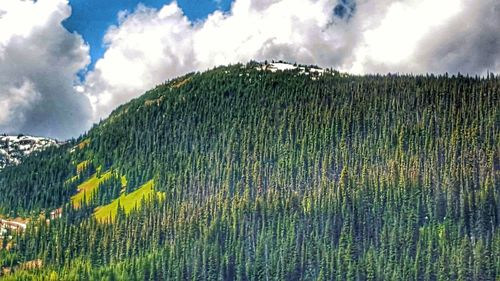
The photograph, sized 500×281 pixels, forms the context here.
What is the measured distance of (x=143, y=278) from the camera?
19450 centimetres

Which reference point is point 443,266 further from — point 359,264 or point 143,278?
point 143,278

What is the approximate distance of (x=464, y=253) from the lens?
166375mm

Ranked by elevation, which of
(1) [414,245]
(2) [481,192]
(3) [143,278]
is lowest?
(3) [143,278]

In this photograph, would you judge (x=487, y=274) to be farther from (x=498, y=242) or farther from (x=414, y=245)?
(x=414, y=245)

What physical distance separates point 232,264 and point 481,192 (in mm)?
83337

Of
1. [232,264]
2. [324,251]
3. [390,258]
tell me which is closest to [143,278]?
[232,264]

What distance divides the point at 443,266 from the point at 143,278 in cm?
9057

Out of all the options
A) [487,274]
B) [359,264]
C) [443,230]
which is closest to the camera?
[487,274]

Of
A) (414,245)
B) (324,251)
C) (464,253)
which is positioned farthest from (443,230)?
(324,251)

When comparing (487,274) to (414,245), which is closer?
(487,274)

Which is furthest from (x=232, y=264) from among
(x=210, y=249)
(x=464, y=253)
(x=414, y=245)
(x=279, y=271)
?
(x=464, y=253)

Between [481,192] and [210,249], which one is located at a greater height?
[481,192]

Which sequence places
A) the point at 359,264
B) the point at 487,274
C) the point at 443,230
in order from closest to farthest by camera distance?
the point at 487,274
the point at 359,264
the point at 443,230

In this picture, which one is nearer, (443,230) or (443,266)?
(443,266)
